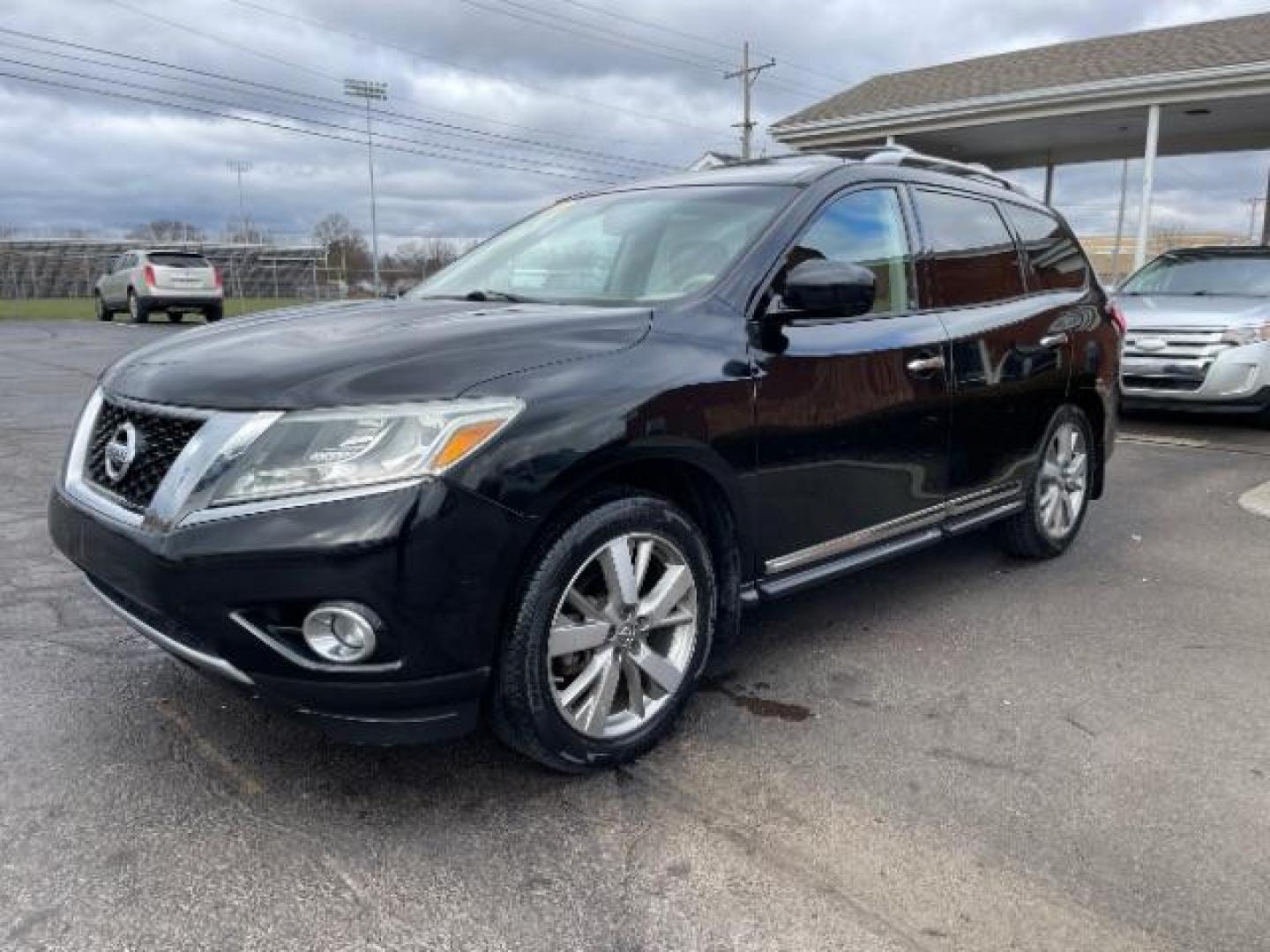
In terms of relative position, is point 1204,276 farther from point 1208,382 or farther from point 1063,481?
point 1063,481

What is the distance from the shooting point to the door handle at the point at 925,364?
372 centimetres

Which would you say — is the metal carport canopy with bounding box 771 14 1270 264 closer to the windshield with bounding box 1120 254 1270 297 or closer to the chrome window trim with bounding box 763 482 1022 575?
the windshield with bounding box 1120 254 1270 297

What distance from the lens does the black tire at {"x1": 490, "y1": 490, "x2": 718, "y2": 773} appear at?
254 cm

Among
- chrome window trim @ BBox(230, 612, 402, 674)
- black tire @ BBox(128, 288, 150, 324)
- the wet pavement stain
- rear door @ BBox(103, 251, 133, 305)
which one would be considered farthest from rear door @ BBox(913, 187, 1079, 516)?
rear door @ BBox(103, 251, 133, 305)

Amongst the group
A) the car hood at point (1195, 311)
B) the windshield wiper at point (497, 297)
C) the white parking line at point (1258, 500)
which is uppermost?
the windshield wiper at point (497, 297)

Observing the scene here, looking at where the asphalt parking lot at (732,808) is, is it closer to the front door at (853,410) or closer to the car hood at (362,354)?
the front door at (853,410)

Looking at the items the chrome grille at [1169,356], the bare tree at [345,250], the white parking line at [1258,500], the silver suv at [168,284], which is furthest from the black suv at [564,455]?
the bare tree at [345,250]

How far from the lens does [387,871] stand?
7.80ft

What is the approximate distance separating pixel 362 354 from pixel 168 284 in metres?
23.6

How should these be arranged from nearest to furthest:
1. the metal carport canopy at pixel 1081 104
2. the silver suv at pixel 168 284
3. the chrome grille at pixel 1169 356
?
1. the chrome grille at pixel 1169 356
2. the metal carport canopy at pixel 1081 104
3. the silver suv at pixel 168 284

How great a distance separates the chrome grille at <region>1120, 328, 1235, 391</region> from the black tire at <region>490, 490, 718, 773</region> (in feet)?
23.1

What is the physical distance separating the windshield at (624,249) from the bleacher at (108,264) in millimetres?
42953

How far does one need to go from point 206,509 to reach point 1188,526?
5.37m

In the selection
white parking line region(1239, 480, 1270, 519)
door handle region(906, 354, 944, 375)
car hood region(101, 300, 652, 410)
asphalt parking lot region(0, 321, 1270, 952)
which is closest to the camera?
asphalt parking lot region(0, 321, 1270, 952)
